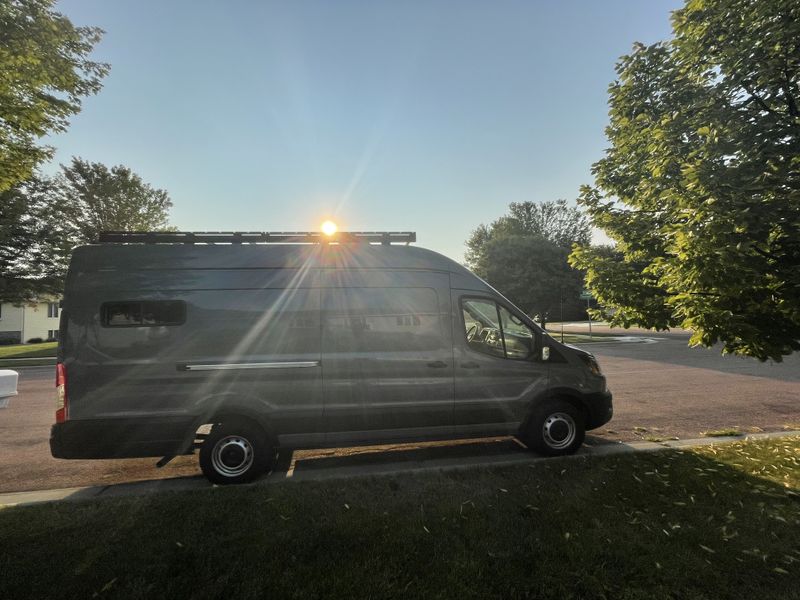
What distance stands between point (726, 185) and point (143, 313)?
6.09 metres

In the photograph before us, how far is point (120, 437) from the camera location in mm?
4199

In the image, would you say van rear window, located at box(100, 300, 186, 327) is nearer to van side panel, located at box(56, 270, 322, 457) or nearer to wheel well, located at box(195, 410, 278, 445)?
van side panel, located at box(56, 270, 322, 457)

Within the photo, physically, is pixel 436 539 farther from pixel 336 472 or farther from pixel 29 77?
pixel 29 77

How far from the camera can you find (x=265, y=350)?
175 inches

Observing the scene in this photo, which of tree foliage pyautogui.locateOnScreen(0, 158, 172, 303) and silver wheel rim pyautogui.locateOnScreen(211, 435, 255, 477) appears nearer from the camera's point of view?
silver wheel rim pyautogui.locateOnScreen(211, 435, 255, 477)

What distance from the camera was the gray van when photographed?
13.8 feet

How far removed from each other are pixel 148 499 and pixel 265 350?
1.74m

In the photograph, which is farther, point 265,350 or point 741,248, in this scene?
point 265,350

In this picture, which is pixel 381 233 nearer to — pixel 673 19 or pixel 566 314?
pixel 673 19

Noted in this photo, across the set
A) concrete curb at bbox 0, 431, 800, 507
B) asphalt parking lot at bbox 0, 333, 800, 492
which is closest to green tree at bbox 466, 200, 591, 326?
asphalt parking lot at bbox 0, 333, 800, 492

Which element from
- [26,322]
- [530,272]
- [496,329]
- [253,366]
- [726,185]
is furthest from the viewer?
[26,322]

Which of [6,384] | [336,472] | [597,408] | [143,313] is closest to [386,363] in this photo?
[336,472]

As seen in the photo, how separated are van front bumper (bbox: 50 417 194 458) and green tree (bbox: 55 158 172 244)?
2766 centimetres

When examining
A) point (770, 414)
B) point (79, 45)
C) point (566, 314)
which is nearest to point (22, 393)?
point (79, 45)
